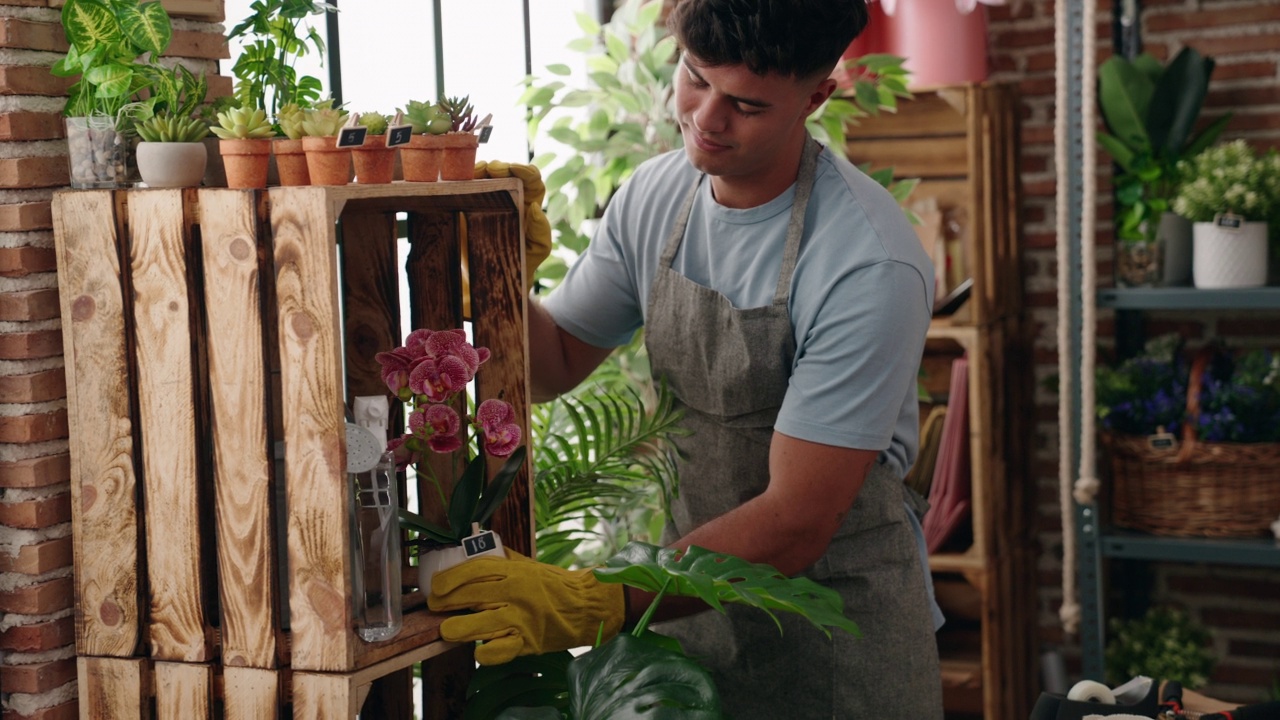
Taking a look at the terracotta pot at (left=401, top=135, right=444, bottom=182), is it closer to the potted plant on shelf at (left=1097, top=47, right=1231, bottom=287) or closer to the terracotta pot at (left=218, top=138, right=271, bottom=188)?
the terracotta pot at (left=218, top=138, right=271, bottom=188)

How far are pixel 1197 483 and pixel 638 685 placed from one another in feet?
6.39

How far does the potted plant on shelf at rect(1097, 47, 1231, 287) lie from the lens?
2.84 meters

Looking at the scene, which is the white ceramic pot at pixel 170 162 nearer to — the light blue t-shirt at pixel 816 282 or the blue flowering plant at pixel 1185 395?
the light blue t-shirt at pixel 816 282

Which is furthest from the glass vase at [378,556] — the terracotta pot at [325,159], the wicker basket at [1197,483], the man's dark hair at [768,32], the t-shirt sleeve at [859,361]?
the wicker basket at [1197,483]

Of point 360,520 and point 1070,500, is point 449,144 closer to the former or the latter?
point 360,520

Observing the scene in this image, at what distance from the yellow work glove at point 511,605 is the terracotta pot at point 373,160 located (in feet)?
1.39

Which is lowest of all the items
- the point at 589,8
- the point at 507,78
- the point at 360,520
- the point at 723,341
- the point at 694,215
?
the point at 360,520

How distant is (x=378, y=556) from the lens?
132 centimetres

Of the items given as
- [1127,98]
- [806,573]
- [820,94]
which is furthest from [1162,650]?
[820,94]

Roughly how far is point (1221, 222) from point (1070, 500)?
2.21 ft

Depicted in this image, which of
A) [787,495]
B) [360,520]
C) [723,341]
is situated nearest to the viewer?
[360,520]

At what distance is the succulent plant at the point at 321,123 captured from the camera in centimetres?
131

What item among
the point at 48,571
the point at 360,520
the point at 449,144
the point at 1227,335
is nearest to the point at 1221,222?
the point at 1227,335

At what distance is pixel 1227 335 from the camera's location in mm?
3125
